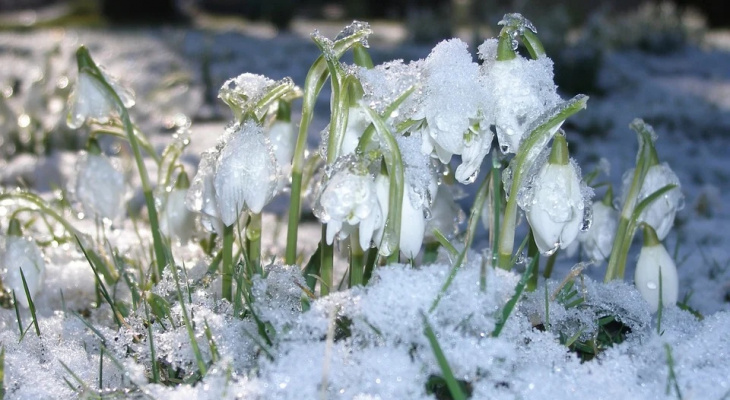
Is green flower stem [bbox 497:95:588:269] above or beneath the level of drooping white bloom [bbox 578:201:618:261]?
above

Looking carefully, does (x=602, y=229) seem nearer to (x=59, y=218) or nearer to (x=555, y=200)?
(x=555, y=200)

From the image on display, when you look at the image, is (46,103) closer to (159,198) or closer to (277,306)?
(159,198)

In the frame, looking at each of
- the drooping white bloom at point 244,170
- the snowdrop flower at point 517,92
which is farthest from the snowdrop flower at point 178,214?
the snowdrop flower at point 517,92

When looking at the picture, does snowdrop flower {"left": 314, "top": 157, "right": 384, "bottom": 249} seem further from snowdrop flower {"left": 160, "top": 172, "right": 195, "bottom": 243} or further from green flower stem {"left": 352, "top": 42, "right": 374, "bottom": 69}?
snowdrop flower {"left": 160, "top": 172, "right": 195, "bottom": 243}

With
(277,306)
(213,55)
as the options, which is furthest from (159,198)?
(213,55)

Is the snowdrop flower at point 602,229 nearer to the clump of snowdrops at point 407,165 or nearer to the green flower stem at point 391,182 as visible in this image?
the clump of snowdrops at point 407,165

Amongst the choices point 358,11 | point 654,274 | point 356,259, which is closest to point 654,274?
point 654,274

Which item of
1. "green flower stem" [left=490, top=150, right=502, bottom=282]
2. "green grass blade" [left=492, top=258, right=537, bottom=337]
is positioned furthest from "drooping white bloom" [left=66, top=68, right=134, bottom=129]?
"green grass blade" [left=492, top=258, right=537, bottom=337]
